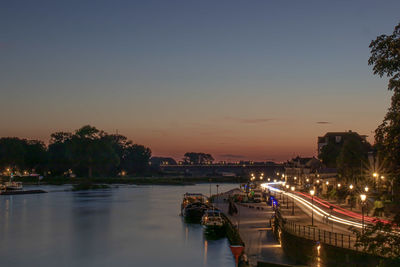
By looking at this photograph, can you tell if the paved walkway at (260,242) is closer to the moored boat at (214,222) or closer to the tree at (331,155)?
the moored boat at (214,222)

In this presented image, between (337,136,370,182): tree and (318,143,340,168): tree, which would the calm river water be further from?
(318,143,340,168): tree

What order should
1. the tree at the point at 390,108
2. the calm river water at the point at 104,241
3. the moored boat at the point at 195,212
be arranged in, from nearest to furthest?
the tree at the point at 390,108
the calm river water at the point at 104,241
the moored boat at the point at 195,212

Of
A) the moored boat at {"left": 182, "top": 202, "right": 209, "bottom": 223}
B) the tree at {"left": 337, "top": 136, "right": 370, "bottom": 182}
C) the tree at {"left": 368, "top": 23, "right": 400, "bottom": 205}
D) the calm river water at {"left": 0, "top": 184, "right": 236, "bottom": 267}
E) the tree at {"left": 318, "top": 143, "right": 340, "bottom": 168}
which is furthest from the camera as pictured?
the tree at {"left": 318, "top": 143, "right": 340, "bottom": 168}

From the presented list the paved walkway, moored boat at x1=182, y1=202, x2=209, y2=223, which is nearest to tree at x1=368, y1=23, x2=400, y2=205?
the paved walkway

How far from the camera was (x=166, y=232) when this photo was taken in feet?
232

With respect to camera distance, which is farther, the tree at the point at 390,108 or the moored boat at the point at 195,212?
the moored boat at the point at 195,212

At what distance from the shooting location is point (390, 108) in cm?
1795

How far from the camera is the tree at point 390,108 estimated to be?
17016 mm

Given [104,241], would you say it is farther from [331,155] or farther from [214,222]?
[331,155]

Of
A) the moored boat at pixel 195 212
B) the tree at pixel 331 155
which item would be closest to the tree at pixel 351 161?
the moored boat at pixel 195 212

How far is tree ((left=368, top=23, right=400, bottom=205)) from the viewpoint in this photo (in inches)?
670

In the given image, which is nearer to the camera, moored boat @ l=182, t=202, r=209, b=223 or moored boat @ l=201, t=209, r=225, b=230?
moored boat @ l=201, t=209, r=225, b=230

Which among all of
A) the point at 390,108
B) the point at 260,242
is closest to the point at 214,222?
the point at 260,242

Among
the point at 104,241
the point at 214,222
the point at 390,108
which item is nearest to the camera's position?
the point at 390,108
